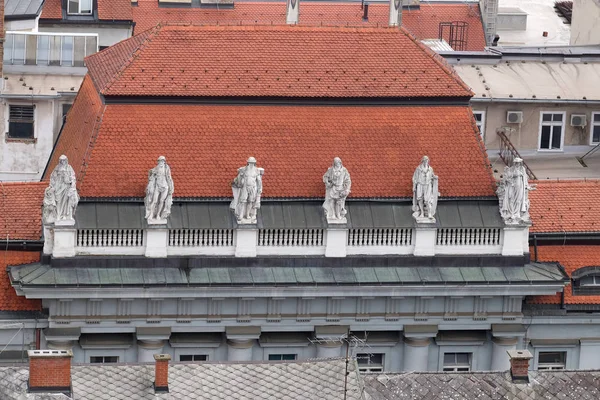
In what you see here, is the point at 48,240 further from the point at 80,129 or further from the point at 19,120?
the point at 19,120

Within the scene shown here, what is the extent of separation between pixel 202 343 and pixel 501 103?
26.9 metres

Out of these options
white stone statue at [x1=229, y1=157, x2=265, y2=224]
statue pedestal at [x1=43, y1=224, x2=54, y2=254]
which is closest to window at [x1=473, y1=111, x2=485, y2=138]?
white stone statue at [x1=229, y1=157, x2=265, y2=224]

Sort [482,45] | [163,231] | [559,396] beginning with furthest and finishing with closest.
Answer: [482,45] < [163,231] < [559,396]

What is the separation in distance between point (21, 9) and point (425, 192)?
33017mm

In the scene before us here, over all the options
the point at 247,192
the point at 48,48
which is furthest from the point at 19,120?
the point at 247,192

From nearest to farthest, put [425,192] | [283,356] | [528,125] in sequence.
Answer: [425,192] → [283,356] → [528,125]

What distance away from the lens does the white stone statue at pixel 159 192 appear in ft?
404

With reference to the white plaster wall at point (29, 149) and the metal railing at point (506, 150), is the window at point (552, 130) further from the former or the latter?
the white plaster wall at point (29, 149)

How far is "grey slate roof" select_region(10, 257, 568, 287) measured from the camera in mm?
123562

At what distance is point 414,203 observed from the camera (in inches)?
4968

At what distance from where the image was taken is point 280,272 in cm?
12538

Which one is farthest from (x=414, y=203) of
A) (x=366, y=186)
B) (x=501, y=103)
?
(x=501, y=103)

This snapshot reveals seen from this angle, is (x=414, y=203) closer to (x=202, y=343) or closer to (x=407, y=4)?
(x=202, y=343)

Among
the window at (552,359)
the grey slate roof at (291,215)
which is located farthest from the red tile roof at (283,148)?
the window at (552,359)
